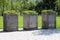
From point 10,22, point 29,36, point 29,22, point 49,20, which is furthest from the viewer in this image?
point 49,20

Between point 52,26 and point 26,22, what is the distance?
177cm

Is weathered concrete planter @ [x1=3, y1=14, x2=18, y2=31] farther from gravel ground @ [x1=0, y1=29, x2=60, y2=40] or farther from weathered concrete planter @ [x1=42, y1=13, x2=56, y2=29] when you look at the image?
weathered concrete planter @ [x1=42, y1=13, x2=56, y2=29]

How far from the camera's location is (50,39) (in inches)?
335

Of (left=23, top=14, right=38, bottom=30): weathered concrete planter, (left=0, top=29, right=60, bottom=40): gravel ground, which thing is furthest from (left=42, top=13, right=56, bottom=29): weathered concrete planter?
(left=0, top=29, right=60, bottom=40): gravel ground

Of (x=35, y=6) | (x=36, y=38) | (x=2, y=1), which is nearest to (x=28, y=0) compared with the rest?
(x=35, y=6)

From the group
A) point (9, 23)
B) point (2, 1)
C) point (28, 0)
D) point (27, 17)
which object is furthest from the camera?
point (28, 0)

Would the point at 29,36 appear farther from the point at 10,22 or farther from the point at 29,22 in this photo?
the point at 29,22

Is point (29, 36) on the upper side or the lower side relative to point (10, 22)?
lower

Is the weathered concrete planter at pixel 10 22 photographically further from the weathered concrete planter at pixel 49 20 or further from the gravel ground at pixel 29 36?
the weathered concrete planter at pixel 49 20

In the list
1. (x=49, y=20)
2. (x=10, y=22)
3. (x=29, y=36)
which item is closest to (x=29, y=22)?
(x=10, y=22)

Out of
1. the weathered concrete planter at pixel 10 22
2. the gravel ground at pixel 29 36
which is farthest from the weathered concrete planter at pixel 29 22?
the gravel ground at pixel 29 36

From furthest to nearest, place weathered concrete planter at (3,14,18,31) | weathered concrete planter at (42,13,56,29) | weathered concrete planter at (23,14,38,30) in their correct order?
1. weathered concrete planter at (42,13,56,29)
2. weathered concrete planter at (23,14,38,30)
3. weathered concrete planter at (3,14,18,31)

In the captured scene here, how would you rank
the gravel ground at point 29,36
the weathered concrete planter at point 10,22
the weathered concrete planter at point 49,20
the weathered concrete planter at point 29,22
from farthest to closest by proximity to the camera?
the weathered concrete planter at point 49,20 < the weathered concrete planter at point 29,22 < the weathered concrete planter at point 10,22 < the gravel ground at point 29,36

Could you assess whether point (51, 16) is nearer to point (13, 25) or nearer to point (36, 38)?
point (13, 25)
